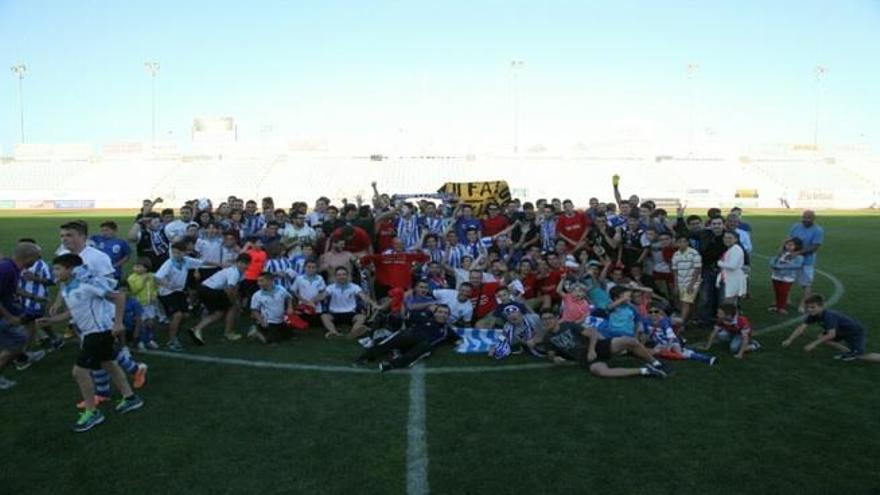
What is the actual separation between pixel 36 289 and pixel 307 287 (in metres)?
3.63

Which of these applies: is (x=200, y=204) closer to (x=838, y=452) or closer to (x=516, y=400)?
(x=516, y=400)

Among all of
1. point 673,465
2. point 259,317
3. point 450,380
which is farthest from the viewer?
point 259,317

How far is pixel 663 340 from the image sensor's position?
807 cm

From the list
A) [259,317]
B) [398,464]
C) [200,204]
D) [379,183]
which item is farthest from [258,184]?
[398,464]

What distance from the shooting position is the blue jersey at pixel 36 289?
25.5 feet

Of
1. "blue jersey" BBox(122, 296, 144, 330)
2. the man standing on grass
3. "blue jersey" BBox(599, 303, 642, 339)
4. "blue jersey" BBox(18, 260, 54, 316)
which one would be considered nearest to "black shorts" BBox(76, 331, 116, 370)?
"blue jersey" BBox(122, 296, 144, 330)

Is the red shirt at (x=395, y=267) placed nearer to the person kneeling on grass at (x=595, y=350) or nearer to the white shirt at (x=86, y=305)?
the person kneeling on grass at (x=595, y=350)

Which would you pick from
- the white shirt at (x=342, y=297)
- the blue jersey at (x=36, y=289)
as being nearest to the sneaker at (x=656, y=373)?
the white shirt at (x=342, y=297)

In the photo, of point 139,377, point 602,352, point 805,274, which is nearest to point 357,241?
point 139,377

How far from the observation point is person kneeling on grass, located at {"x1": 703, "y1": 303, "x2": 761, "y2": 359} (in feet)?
26.2

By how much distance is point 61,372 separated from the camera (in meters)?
7.46

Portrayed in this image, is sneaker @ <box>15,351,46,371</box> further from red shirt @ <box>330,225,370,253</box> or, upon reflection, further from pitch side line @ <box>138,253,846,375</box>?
red shirt @ <box>330,225,370,253</box>

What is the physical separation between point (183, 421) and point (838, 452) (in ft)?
19.6

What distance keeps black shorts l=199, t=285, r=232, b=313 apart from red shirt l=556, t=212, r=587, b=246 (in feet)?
20.2
